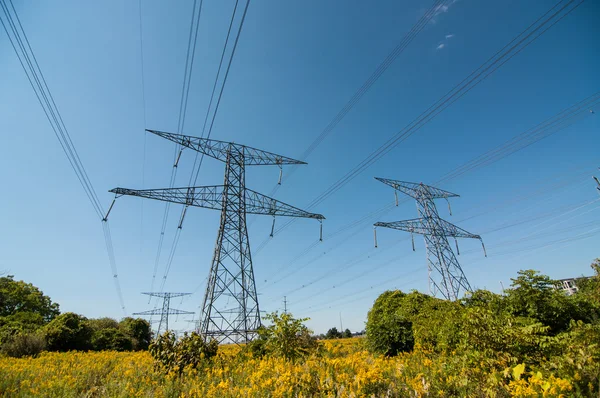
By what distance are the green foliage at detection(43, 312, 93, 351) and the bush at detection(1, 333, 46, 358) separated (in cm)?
92

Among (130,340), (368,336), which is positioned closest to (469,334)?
(368,336)

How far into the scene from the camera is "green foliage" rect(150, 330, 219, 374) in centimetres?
652

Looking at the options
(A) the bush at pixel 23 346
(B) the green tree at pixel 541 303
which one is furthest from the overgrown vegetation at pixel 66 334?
(B) the green tree at pixel 541 303

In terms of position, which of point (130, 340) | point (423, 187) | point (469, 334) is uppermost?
point (423, 187)

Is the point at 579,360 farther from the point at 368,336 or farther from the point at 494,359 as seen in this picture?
the point at 368,336

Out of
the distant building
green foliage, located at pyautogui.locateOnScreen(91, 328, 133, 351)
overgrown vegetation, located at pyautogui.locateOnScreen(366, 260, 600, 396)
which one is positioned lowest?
green foliage, located at pyautogui.locateOnScreen(91, 328, 133, 351)

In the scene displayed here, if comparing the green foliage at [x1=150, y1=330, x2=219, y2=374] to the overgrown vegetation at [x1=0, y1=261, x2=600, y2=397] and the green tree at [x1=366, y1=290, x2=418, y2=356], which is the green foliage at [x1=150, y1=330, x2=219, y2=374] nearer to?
Answer: the overgrown vegetation at [x1=0, y1=261, x2=600, y2=397]

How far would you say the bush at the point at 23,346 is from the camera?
34.5 feet

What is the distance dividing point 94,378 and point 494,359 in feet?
30.0

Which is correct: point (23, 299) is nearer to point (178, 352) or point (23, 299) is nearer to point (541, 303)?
point (178, 352)

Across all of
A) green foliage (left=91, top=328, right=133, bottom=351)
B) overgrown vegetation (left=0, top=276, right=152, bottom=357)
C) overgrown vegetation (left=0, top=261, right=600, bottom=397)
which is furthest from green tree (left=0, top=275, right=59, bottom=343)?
overgrown vegetation (left=0, top=261, right=600, bottom=397)

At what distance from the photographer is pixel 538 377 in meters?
2.42

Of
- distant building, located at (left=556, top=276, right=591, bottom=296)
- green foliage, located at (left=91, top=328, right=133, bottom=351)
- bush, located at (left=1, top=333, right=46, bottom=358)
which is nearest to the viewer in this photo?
distant building, located at (left=556, top=276, right=591, bottom=296)

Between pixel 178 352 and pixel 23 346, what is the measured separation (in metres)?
10.6
